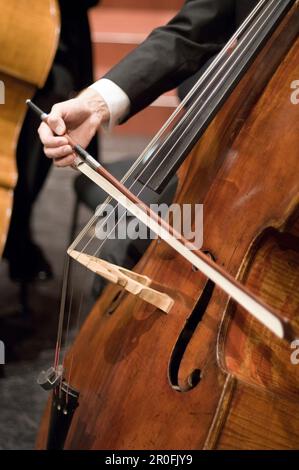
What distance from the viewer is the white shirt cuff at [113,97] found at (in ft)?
3.07

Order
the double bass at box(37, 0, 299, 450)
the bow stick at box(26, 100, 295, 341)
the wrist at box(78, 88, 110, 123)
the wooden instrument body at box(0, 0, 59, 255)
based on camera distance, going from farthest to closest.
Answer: the wooden instrument body at box(0, 0, 59, 255) < the wrist at box(78, 88, 110, 123) < the double bass at box(37, 0, 299, 450) < the bow stick at box(26, 100, 295, 341)

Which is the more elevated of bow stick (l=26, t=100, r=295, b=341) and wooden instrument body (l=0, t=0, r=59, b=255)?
wooden instrument body (l=0, t=0, r=59, b=255)

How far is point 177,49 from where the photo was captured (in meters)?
0.98

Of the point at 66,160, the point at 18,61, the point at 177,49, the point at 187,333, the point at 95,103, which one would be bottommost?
the point at 187,333

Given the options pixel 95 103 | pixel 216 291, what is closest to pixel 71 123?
pixel 95 103

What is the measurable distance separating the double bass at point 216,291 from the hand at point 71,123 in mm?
65

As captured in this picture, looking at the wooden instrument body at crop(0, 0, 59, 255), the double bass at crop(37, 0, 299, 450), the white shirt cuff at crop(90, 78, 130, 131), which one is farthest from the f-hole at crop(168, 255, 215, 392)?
the wooden instrument body at crop(0, 0, 59, 255)

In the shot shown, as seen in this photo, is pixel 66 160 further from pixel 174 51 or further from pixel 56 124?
pixel 174 51

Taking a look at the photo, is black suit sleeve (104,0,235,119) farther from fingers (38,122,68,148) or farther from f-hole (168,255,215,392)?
f-hole (168,255,215,392)

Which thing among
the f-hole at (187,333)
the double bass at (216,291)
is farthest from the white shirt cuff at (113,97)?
the f-hole at (187,333)

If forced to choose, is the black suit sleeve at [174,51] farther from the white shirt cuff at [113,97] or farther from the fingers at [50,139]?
the fingers at [50,139]

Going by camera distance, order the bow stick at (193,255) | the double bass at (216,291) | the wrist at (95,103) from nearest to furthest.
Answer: the bow stick at (193,255), the double bass at (216,291), the wrist at (95,103)

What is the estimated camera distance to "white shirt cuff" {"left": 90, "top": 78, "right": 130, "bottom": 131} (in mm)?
936

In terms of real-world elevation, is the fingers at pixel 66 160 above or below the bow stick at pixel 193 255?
above
